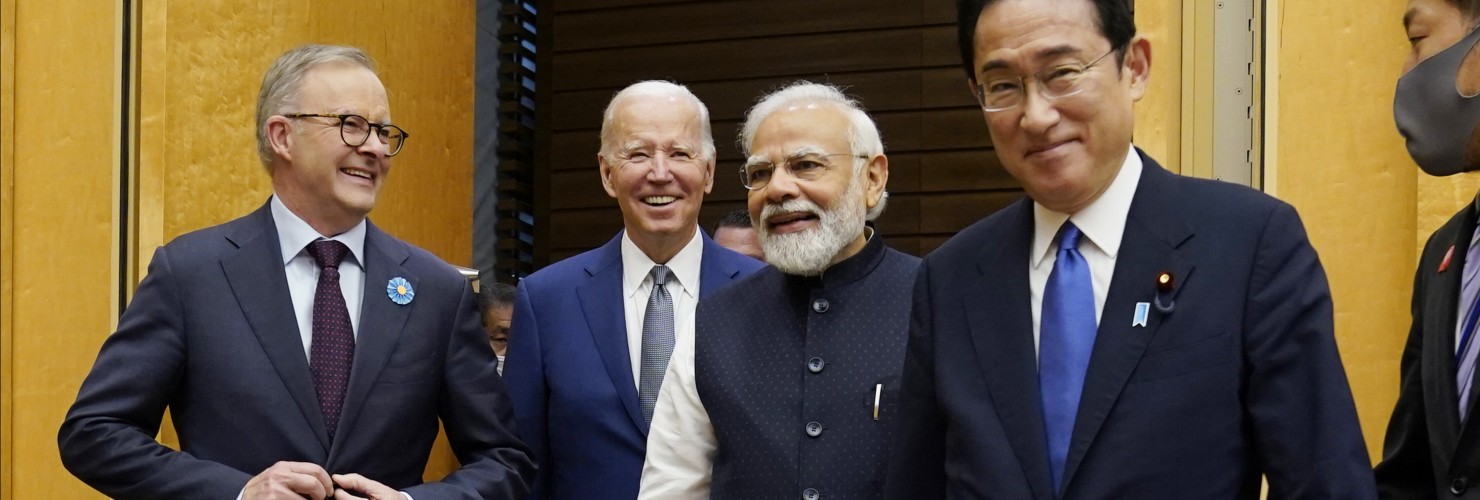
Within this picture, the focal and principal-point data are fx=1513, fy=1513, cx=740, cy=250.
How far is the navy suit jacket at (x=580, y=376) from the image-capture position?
3047 mm

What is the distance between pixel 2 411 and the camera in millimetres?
4316

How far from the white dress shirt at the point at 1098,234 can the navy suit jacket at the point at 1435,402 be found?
58 cm

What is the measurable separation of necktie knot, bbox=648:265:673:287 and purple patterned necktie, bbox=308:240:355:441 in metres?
0.70

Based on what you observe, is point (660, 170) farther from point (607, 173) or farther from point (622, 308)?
point (622, 308)

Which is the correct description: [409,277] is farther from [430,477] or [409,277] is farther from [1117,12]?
[430,477]

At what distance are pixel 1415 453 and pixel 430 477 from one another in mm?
3648

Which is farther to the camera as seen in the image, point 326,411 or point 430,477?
point 430,477

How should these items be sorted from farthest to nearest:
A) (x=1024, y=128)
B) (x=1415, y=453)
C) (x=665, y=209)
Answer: (x=665, y=209) < (x=1415, y=453) < (x=1024, y=128)

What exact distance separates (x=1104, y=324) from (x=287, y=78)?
67.9 inches

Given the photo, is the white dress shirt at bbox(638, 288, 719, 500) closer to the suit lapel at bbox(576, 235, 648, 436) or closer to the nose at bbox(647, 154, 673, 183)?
the suit lapel at bbox(576, 235, 648, 436)

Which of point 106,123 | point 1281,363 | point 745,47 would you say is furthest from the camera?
point 745,47

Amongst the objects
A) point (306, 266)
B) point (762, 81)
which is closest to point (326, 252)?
point (306, 266)

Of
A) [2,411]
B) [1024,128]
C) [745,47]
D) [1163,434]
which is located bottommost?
[2,411]

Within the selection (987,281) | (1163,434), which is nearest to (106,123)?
(987,281)
